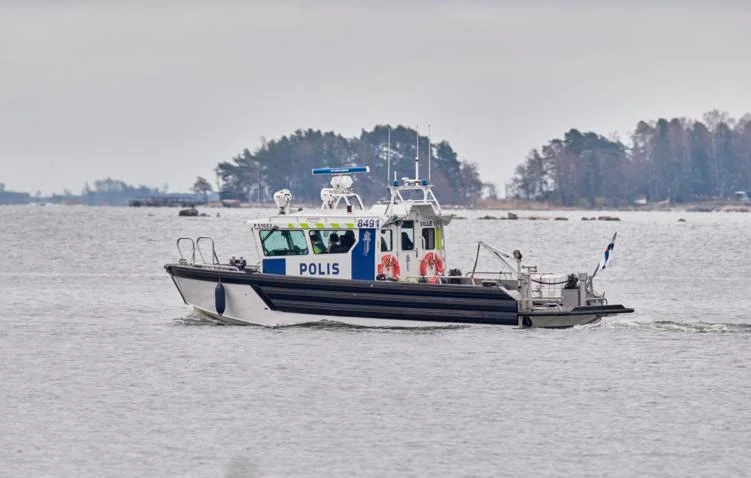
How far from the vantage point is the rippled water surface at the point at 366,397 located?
72.7ft

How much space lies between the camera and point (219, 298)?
112ft

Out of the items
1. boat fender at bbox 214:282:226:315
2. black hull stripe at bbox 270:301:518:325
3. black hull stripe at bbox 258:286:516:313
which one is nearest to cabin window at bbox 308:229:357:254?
black hull stripe at bbox 258:286:516:313

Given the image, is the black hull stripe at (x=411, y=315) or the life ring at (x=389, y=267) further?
the life ring at (x=389, y=267)

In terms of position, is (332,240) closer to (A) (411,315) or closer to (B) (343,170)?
(B) (343,170)

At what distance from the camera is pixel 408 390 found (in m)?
27.6

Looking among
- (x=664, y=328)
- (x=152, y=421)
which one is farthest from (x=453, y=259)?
(x=152, y=421)

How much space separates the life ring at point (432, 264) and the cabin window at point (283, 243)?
8.87 feet

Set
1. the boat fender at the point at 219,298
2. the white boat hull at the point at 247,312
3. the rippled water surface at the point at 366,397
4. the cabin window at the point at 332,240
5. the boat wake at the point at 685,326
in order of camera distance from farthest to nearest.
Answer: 1. the boat wake at the point at 685,326
2. the boat fender at the point at 219,298
3. the cabin window at the point at 332,240
4. the white boat hull at the point at 247,312
5. the rippled water surface at the point at 366,397

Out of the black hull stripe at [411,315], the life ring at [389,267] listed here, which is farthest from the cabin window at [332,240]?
the black hull stripe at [411,315]

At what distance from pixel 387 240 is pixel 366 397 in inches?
303

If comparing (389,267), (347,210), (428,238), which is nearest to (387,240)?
(389,267)

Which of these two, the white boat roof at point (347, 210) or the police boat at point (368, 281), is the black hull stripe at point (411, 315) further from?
the white boat roof at point (347, 210)

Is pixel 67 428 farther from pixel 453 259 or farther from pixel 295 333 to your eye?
pixel 453 259

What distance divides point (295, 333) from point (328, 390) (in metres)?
6.44
